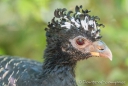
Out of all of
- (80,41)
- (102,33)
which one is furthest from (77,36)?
(102,33)

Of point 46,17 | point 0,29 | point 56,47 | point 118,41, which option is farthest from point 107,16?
point 56,47

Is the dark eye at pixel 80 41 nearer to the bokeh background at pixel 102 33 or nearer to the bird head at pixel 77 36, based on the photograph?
the bird head at pixel 77 36

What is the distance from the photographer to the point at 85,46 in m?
4.98

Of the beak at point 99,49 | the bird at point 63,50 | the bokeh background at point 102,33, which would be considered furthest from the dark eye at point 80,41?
the bokeh background at point 102,33

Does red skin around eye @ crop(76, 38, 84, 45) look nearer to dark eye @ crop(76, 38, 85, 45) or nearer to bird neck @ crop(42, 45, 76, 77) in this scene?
dark eye @ crop(76, 38, 85, 45)

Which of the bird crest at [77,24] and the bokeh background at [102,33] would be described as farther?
the bokeh background at [102,33]

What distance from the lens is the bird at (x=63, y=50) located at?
16.2ft

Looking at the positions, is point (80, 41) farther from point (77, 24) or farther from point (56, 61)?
point (56, 61)

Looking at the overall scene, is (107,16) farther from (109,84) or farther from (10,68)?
(10,68)

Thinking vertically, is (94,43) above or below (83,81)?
above

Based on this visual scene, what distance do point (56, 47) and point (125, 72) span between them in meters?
2.74

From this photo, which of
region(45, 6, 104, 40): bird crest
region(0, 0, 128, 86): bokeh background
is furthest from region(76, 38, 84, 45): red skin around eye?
region(0, 0, 128, 86): bokeh background

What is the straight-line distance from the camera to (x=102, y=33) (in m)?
7.04

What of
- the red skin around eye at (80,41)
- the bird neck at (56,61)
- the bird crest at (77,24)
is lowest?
the bird neck at (56,61)
